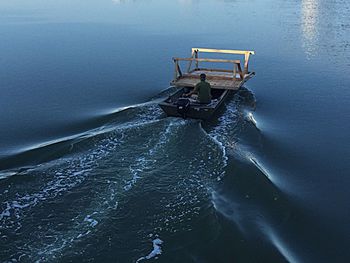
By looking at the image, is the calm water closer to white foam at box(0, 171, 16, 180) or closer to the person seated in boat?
white foam at box(0, 171, 16, 180)

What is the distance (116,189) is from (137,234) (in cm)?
200

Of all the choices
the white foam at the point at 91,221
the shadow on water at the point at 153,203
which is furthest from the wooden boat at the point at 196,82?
the white foam at the point at 91,221

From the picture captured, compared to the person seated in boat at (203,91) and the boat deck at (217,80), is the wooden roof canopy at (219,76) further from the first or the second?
the person seated in boat at (203,91)

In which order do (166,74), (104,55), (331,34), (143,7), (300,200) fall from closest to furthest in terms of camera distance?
(300,200) → (166,74) → (104,55) → (331,34) → (143,7)

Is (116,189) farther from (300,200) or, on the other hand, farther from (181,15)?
(181,15)

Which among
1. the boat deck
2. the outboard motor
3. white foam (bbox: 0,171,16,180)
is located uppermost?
the outboard motor

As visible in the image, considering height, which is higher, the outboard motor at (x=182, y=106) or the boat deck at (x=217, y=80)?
the outboard motor at (x=182, y=106)

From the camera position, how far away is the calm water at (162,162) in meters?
9.55

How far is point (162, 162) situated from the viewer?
12812 millimetres

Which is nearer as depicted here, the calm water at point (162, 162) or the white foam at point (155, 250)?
the white foam at point (155, 250)

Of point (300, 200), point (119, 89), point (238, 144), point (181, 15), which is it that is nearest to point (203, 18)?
point (181, 15)

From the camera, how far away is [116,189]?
1126cm

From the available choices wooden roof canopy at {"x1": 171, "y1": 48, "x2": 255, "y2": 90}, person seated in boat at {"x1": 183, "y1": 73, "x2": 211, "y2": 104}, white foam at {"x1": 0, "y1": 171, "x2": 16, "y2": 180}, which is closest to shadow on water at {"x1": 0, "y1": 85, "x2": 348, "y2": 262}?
white foam at {"x1": 0, "y1": 171, "x2": 16, "y2": 180}

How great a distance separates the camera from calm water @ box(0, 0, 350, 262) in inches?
376
